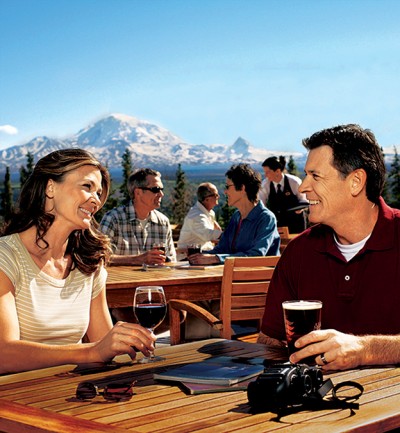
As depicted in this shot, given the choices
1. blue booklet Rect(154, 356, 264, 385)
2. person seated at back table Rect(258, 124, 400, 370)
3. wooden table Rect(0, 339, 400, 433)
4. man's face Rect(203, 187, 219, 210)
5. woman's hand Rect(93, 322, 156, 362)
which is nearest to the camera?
wooden table Rect(0, 339, 400, 433)

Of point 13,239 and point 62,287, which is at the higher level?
point 13,239

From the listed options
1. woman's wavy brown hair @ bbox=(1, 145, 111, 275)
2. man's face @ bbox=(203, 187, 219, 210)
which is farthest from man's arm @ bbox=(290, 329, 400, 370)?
man's face @ bbox=(203, 187, 219, 210)

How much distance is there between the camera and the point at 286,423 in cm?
172

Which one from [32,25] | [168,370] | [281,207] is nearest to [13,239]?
[168,370]

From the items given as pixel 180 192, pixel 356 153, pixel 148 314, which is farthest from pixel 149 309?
pixel 180 192

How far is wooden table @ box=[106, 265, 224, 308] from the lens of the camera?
15.9ft

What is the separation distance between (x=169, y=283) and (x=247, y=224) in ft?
4.64

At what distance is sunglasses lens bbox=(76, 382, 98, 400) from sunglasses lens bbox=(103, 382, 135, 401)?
37 mm

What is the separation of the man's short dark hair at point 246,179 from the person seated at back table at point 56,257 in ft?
10.2

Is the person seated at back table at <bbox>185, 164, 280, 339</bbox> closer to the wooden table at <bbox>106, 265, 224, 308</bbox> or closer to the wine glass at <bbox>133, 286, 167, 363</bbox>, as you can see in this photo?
the wooden table at <bbox>106, 265, 224, 308</bbox>

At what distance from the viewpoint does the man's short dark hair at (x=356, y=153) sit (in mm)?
2941

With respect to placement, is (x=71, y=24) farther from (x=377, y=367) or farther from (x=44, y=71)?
(x=377, y=367)

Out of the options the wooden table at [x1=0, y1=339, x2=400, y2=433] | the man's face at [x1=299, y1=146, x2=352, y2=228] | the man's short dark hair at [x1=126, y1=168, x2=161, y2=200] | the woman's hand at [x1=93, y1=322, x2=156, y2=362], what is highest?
the man's short dark hair at [x1=126, y1=168, x2=161, y2=200]

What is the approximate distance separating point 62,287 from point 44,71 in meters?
148
